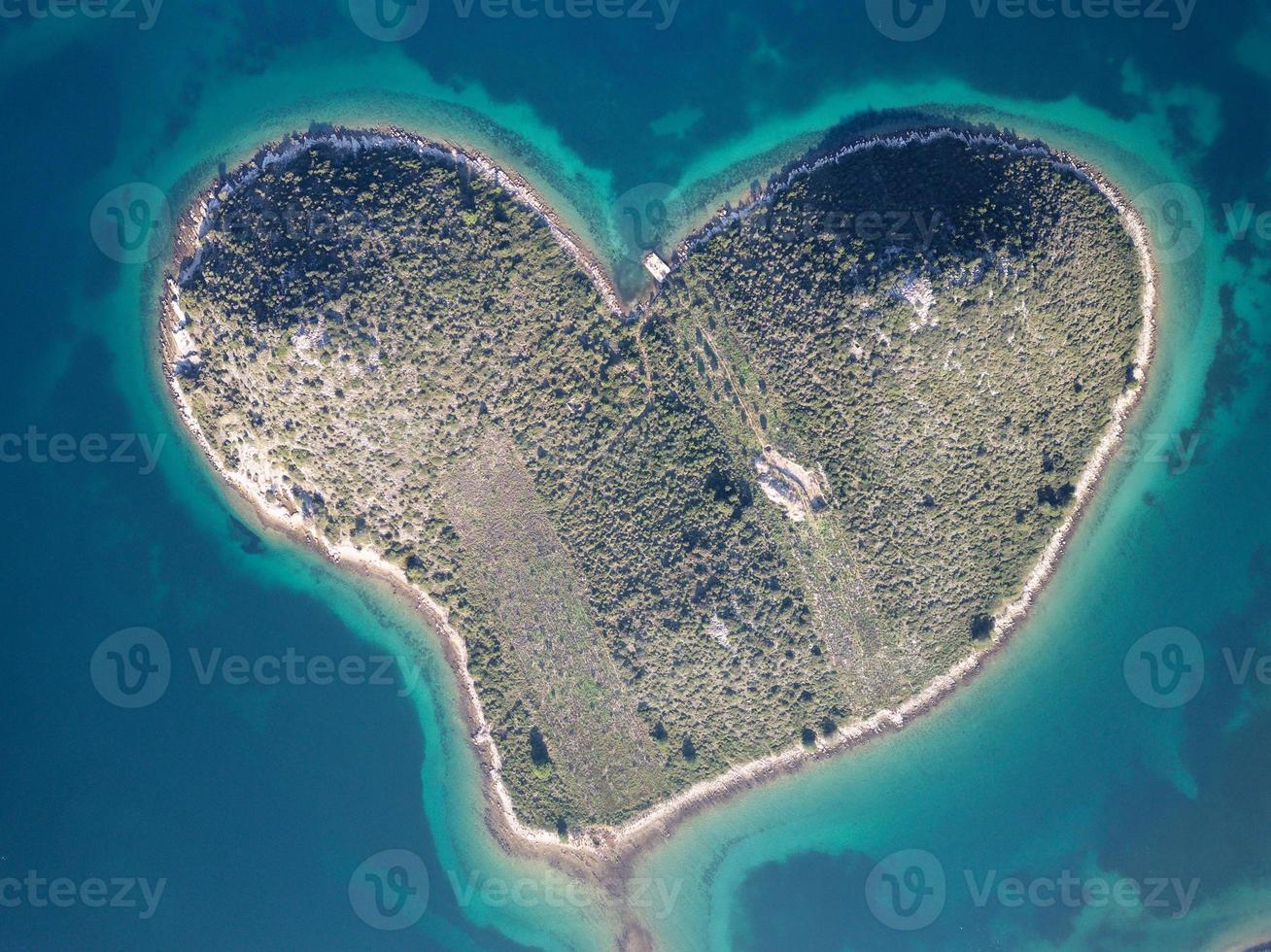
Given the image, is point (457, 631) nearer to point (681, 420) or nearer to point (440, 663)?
point (440, 663)

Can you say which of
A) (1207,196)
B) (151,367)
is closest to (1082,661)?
(1207,196)

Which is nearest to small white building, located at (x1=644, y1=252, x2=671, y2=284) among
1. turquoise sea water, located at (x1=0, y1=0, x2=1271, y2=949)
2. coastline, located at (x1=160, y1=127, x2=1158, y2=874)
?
coastline, located at (x1=160, y1=127, x2=1158, y2=874)

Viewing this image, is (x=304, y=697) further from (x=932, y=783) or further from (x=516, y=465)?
(x=932, y=783)

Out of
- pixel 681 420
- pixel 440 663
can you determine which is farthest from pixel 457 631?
pixel 681 420

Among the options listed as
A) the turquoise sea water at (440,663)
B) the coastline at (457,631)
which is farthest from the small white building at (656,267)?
the turquoise sea water at (440,663)

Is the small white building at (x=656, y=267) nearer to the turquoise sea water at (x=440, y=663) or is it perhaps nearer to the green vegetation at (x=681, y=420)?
the green vegetation at (x=681, y=420)

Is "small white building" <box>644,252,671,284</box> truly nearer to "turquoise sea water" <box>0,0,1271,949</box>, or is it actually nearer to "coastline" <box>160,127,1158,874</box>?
"coastline" <box>160,127,1158,874</box>
